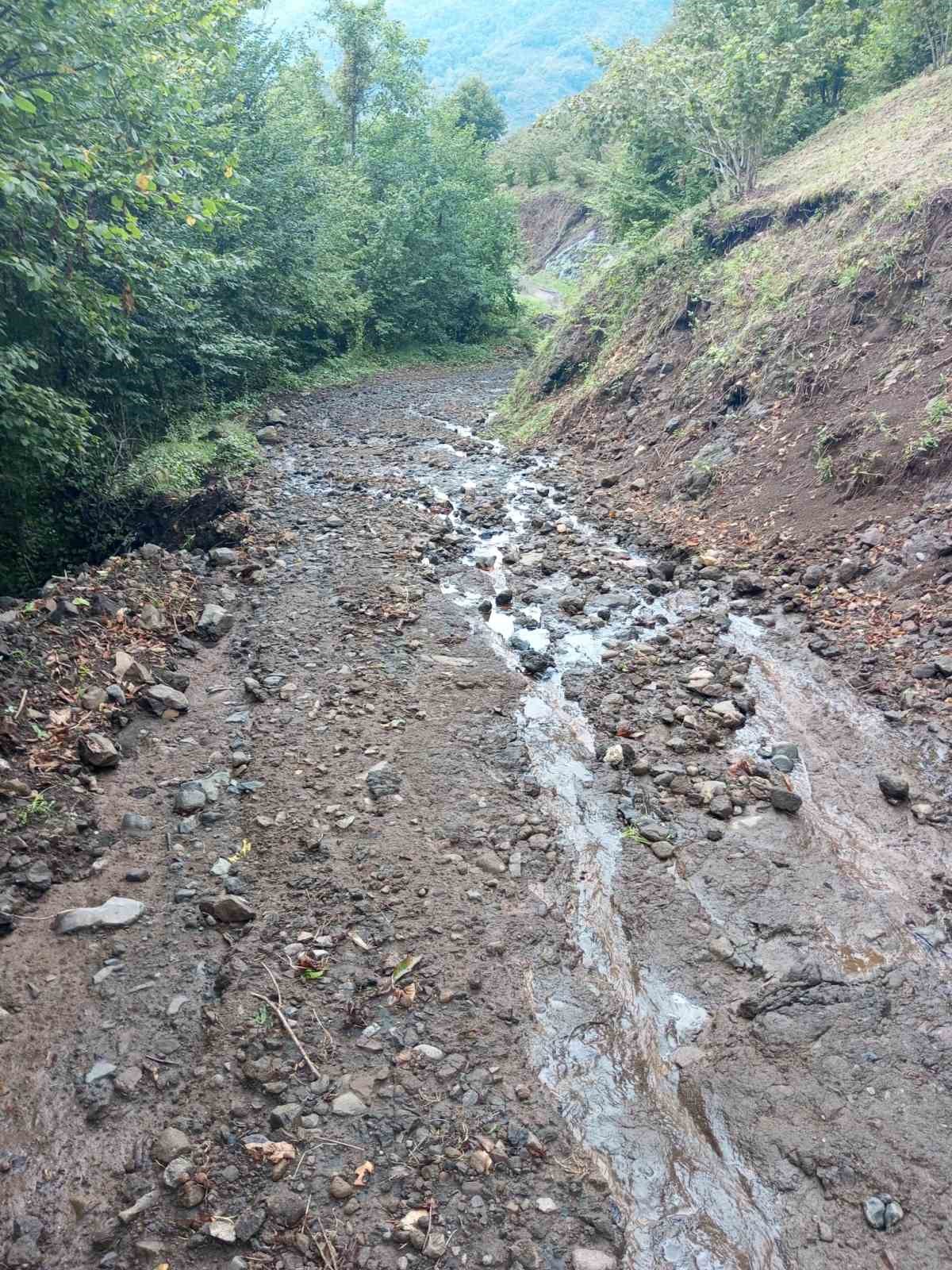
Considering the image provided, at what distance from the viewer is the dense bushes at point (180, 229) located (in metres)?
6.26

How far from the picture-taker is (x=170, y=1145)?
2.97 m

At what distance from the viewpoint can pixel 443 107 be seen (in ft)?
86.4

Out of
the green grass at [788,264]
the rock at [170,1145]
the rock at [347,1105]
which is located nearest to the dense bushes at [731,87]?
the green grass at [788,264]

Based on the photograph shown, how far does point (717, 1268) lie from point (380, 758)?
3.35 m

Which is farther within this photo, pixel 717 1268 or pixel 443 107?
pixel 443 107

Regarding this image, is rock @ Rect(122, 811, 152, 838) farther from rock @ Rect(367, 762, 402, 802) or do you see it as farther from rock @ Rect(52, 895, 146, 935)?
rock @ Rect(367, 762, 402, 802)

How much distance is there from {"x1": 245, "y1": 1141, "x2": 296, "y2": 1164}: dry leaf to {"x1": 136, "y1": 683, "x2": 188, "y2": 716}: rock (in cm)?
340

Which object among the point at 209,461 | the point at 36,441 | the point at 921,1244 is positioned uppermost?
the point at 921,1244

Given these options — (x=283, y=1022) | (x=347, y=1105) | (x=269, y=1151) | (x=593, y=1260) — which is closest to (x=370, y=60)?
(x=283, y=1022)

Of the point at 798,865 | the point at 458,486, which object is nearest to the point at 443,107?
the point at 458,486

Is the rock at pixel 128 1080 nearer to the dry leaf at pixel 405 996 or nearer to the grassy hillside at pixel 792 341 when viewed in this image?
the dry leaf at pixel 405 996

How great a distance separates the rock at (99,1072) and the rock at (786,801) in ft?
12.5

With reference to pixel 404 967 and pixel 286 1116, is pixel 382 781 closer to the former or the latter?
pixel 404 967

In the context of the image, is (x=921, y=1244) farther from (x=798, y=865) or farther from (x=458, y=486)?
(x=458, y=486)
